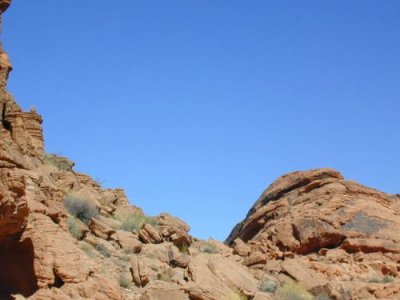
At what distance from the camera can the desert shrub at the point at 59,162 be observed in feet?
65.2

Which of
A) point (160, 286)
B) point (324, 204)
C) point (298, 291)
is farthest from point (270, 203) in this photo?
point (160, 286)

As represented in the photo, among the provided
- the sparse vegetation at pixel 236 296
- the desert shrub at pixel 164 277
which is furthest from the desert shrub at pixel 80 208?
the sparse vegetation at pixel 236 296

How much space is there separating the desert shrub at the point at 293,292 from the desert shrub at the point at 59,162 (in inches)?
341

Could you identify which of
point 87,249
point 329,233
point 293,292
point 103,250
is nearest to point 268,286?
point 293,292

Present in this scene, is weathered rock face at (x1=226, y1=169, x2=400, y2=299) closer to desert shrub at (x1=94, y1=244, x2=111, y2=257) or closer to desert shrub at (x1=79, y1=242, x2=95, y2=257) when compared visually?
desert shrub at (x1=94, y1=244, x2=111, y2=257)

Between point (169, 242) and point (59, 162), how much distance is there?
5.41 meters

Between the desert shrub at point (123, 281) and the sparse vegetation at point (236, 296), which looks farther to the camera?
the sparse vegetation at point (236, 296)

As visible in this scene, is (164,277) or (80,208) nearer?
(164,277)

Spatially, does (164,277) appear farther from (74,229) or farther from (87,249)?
(74,229)

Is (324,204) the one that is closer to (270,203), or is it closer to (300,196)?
(300,196)

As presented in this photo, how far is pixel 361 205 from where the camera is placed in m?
22.0

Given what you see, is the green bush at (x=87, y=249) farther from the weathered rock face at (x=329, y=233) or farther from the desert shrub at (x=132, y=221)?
the weathered rock face at (x=329, y=233)

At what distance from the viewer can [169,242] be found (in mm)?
18156

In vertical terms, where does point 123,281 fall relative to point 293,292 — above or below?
below
